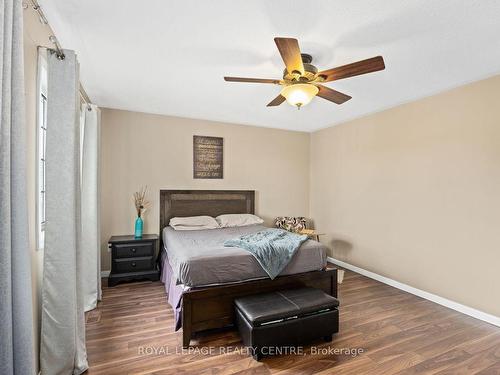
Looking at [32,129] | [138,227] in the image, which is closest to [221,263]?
[32,129]

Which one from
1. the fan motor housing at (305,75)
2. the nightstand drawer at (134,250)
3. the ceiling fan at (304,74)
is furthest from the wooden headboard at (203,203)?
the fan motor housing at (305,75)

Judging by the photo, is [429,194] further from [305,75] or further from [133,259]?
[133,259]

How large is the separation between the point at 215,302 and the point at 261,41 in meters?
2.26

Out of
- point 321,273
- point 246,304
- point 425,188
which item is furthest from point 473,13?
point 246,304

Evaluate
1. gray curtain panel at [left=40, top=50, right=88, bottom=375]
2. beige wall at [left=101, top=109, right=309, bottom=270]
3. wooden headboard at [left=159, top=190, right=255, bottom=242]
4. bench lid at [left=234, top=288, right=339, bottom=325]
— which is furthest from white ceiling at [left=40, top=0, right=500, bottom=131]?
bench lid at [left=234, top=288, right=339, bottom=325]

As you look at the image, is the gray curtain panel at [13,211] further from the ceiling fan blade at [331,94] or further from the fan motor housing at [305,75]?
the ceiling fan blade at [331,94]

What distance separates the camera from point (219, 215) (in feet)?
15.0

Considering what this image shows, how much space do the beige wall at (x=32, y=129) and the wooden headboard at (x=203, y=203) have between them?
245cm

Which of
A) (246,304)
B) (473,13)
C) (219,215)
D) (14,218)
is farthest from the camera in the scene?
(219,215)

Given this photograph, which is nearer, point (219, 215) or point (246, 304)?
point (246, 304)

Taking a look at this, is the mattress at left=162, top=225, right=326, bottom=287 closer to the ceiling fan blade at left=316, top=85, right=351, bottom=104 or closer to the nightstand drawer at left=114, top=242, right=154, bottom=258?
the nightstand drawer at left=114, top=242, right=154, bottom=258

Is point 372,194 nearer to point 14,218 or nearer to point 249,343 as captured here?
point 249,343

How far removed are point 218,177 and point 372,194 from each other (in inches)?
99.9

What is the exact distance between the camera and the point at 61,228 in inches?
71.7
